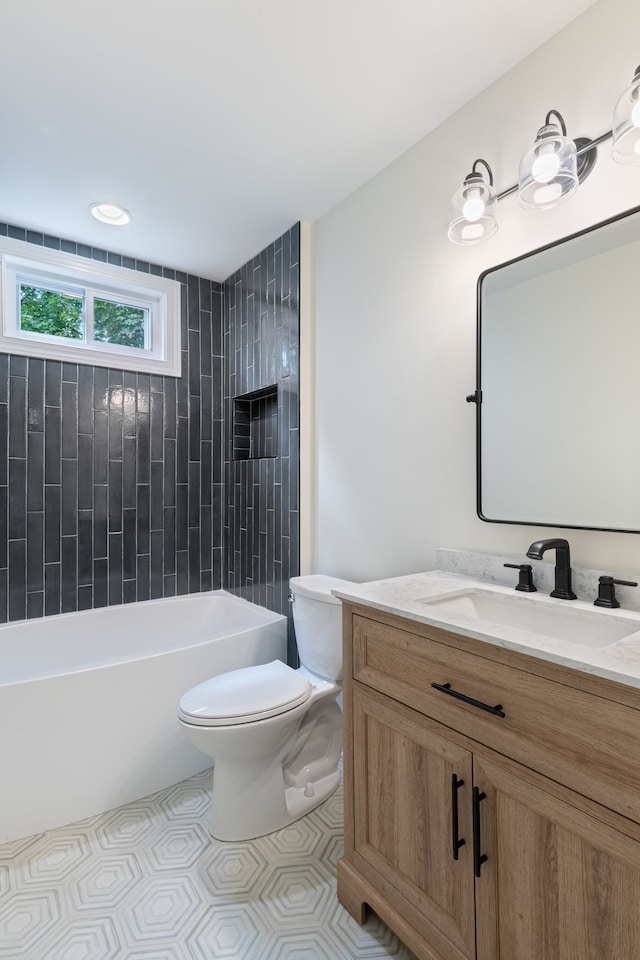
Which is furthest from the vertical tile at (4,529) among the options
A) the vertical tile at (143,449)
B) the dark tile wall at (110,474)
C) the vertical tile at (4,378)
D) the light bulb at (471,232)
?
the light bulb at (471,232)

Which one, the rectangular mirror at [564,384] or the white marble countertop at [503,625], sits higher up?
the rectangular mirror at [564,384]

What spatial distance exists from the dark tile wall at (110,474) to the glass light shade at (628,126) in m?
2.36

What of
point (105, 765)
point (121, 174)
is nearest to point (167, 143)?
point (121, 174)

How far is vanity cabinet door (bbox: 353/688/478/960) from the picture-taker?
3.35 ft

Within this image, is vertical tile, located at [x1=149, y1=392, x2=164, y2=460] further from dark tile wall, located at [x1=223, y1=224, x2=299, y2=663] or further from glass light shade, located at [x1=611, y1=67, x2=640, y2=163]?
glass light shade, located at [x1=611, y1=67, x2=640, y2=163]

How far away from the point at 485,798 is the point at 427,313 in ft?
4.82

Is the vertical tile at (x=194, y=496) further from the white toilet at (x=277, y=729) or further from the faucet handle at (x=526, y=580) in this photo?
the faucet handle at (x=526, y=580)

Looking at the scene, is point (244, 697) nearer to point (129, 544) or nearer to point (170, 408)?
point (129, 544)

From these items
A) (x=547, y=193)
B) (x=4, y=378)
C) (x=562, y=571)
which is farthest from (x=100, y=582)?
(x=547, y=193)

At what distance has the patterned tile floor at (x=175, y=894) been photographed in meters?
1.25

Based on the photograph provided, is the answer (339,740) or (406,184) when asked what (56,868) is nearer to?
(339,740)

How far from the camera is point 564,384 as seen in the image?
1341mm

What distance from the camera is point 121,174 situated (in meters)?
1.96

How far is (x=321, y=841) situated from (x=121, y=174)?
262 centimetres
